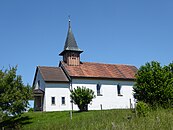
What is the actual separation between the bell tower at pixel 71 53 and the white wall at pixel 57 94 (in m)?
4.95

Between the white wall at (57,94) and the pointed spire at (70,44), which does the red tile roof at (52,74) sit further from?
the pointed spire at (70,44)

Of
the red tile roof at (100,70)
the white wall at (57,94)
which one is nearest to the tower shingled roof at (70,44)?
the red tile roof at (100,70)

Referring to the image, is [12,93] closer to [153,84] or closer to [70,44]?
[153,84]

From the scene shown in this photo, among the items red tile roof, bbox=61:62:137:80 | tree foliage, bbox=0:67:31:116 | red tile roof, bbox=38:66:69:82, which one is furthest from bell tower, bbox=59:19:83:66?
tree foliage, bbox=0:67:31:116

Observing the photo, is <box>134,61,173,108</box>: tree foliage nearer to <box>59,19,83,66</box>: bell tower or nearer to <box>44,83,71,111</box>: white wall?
<box>44,83,71,111</box>: white wall

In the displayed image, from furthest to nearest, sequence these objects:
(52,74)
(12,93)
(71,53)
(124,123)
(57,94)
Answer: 1. (71,53)
2. (52,74)
3. (57,94)
4. (12,93)
5. (124,123)

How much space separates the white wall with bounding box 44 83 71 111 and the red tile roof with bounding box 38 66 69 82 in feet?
2.52

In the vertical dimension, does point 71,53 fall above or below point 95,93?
above

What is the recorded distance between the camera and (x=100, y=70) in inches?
1943

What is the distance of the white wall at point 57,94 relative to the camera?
43.3 meters

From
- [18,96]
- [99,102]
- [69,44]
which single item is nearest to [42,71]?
[69,44]

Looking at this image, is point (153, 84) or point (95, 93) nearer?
point (153, 84)

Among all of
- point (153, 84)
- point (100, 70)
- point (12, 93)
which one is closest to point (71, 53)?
point (100, 70)

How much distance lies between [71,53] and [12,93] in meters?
19.0
